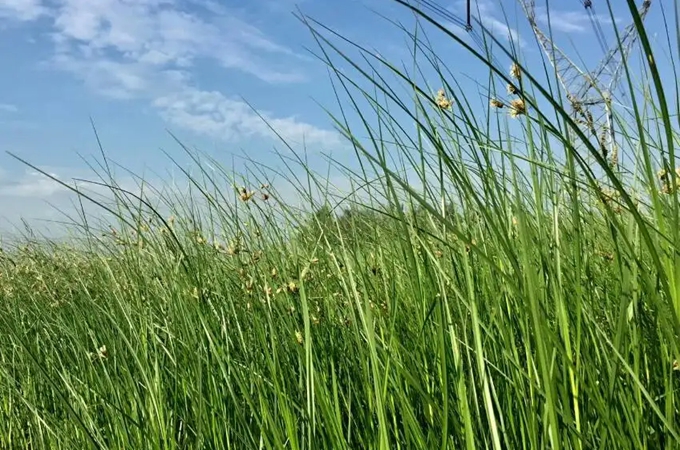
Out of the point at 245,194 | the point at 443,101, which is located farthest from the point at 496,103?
the point at 245,194

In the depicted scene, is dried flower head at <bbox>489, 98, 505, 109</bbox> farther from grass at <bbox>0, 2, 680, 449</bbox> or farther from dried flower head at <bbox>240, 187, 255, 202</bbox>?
dried flower head at <bbox>240, 187, 255, 202</bbox>

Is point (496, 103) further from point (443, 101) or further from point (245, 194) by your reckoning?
point (245, 194)

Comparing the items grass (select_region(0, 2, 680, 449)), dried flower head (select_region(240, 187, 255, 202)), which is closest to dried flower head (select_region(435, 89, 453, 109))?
grass (select_region(0, 2, 680, 449))

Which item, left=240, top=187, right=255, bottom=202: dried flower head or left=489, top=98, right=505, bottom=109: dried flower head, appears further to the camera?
left=240, top=187, right=255, bottom=202: dried flower head

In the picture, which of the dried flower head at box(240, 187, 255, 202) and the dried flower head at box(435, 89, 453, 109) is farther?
the dried flower head at box(240, 187, 255, 202)

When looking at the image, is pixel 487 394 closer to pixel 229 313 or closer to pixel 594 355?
pixel 594 355

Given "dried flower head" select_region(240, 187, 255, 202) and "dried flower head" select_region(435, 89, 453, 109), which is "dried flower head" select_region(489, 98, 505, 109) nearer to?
"dried flower head" select_region(435, 89, 453, 109)

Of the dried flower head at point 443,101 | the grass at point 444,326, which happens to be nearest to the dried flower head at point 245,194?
the grass at point 444,326

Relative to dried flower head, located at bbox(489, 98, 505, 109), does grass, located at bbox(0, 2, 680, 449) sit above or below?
below

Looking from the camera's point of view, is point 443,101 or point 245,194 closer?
point 443,101

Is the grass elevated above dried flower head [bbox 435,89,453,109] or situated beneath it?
situated beneath

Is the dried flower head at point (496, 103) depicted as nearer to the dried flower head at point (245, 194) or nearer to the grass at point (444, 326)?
the grass at point (444, 326)

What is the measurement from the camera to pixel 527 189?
Result: 1.64 m

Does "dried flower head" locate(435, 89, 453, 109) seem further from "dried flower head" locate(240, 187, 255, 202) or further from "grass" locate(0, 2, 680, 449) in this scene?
"dried flower head" locate(240, 187, 255, 202)
